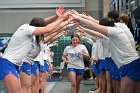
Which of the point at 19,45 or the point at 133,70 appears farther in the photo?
the point at 19,45

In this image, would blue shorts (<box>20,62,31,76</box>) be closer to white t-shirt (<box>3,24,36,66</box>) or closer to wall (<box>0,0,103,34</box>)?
white t-shirt (<box>3,24,36,66</box>)

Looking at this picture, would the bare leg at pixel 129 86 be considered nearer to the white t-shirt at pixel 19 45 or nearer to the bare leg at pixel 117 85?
the bare leg at pixel 117 85

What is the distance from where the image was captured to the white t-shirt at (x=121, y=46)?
4910 millimetres

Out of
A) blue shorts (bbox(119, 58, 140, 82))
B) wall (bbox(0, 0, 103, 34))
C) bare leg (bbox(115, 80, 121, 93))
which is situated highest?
wall (bbox(0, 0, 103, 34))

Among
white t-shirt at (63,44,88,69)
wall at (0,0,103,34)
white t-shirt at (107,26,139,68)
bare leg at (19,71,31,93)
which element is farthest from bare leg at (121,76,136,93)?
wall at (0,0,103,34)

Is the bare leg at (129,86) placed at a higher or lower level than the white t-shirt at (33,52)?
lower

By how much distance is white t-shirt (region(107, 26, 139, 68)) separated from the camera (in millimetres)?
4910

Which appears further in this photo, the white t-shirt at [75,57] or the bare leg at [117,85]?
the white t-shirt at [75,57]

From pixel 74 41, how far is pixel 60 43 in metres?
10.6

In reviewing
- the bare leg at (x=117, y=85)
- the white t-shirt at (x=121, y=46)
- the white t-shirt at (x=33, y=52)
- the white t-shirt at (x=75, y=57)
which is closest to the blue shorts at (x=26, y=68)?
the white t-shirt at (x=33, y=52)

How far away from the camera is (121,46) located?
16.2 ft

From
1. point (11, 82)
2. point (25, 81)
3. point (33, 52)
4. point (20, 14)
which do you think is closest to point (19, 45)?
point (11, 82)

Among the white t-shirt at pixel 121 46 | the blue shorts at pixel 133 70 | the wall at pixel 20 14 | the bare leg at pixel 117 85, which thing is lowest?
the bare leg at pixel 117 85

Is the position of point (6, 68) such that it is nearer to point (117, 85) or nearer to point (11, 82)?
point (11, 82)
